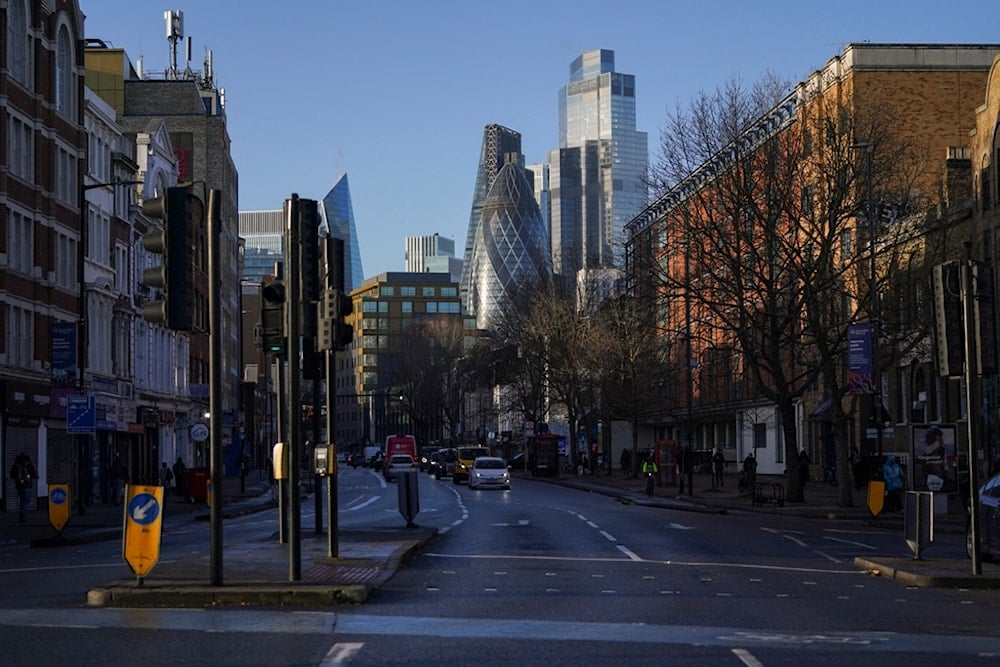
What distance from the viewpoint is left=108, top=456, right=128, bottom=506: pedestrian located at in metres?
51.6

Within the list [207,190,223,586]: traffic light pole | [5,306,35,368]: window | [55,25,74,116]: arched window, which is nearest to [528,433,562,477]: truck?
[55,25,74,116]: arched window

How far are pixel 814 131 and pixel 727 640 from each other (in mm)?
40894

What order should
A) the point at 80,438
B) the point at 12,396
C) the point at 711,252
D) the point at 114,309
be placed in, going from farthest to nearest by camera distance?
1. the point at 114,309
2. the point at 80,438
3. the point at 711,252
4. the point at 12,396

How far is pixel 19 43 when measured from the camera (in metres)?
50.1

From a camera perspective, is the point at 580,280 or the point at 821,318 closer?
the point at 821,318

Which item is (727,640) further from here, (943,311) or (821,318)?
(821,318)

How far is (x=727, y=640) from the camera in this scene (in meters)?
13.6

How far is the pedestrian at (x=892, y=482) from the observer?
43156mm

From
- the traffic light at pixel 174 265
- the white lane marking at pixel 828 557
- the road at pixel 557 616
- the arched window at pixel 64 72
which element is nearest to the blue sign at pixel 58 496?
the road at pixel 557 616

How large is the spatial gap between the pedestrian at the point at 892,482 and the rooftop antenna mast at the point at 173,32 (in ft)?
239

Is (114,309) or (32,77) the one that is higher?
(32,77)

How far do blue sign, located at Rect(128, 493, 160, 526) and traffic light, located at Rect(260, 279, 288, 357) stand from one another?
8.30 ft

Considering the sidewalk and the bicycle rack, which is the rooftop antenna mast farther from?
the bicycle rack

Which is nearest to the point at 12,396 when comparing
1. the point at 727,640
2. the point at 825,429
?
the point at 727,640
